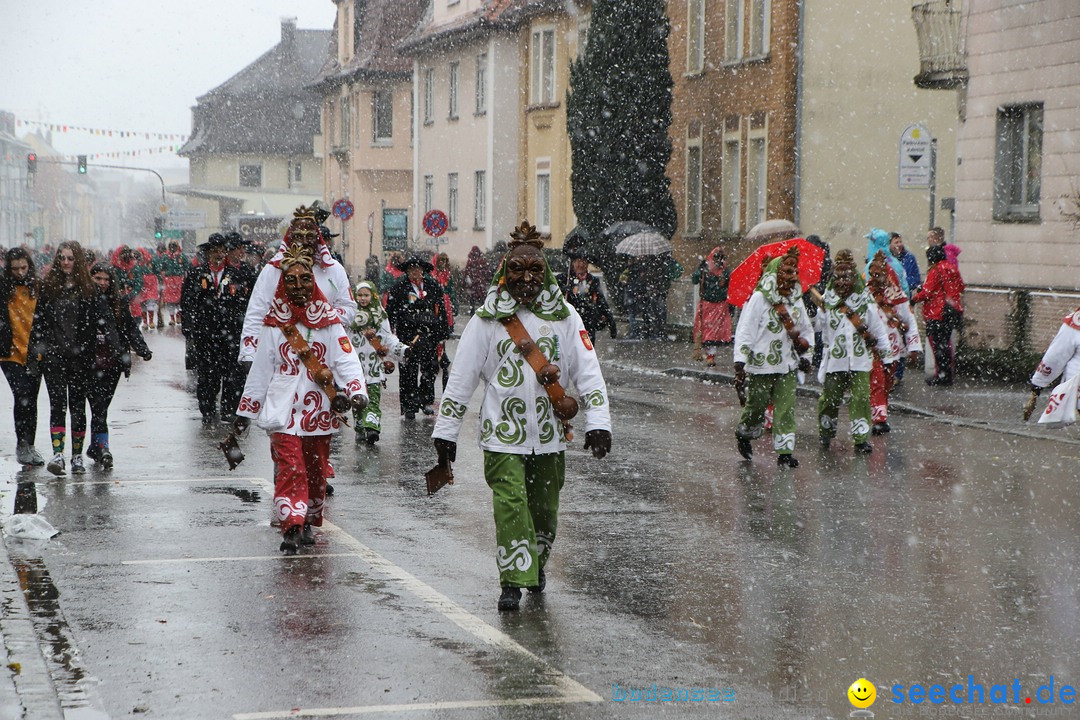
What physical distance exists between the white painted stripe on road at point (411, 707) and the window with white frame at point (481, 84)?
136ft

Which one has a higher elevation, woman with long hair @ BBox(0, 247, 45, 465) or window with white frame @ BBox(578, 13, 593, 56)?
window with white frame @ BBox(578, 13, 593, 56)

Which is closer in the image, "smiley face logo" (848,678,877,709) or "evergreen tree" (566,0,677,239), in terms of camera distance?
"smiley face logo" (848,678,877,709)

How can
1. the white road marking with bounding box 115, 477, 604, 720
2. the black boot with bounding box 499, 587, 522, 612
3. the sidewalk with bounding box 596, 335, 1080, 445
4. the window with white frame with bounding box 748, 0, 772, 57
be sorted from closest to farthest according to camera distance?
1. the white road marking with bounding box 115, 477, 604, 720
2. the black boot with bounding box 499, 587, 522, 612
3. the sidewalk with bounding box 596, 335, 1080, 445
4. the window with white frame with bounding box 748, 0, 772, 57

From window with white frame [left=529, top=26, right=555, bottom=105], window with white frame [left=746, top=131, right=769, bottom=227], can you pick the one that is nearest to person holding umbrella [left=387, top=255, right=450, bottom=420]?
window with white frame [left=746, top=131, right=769, bottom=227]

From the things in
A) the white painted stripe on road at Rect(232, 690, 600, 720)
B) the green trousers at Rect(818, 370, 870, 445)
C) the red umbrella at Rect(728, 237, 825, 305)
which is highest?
the red umbrella at Rect(728, 237, 825, 305)

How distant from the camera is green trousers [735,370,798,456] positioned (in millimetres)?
12703

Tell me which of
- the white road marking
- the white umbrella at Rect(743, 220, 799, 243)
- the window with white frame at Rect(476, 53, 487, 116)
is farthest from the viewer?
the window with white frame at Rect(476, 53, 487, 116)

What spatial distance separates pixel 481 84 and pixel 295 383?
3926 centimetres

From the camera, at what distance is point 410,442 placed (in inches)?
571

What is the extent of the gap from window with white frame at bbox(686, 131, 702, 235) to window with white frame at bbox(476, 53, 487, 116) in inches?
482

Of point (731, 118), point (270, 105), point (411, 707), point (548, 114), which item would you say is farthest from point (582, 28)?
point (270, 105)

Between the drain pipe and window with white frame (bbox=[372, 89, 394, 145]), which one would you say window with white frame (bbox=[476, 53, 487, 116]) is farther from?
the drain pipe

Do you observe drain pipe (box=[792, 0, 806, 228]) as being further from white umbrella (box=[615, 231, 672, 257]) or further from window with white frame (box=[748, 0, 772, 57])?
white umbrella (box=[615, 231, 672, 257])

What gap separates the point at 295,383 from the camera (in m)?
8.84
